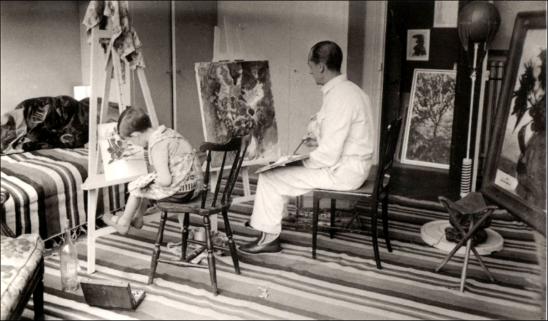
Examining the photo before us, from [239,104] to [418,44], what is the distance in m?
2.70

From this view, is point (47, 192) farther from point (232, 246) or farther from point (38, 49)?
point (38, 49)

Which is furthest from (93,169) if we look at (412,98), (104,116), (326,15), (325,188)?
(412,98)

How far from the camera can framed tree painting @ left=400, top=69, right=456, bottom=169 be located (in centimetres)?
586

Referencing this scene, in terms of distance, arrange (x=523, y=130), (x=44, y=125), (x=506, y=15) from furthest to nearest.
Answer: (x=506, y=15), (x=44, y=125), (x=523, y=130)

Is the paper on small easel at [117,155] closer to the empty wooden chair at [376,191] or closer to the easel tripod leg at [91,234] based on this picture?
the easel tripod leg at [91,234]

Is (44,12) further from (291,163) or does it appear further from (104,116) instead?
(291,163)

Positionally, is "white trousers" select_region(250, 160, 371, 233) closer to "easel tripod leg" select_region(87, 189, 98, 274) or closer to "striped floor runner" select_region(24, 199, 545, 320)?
"striped floor runner" select_region(24, 199, 545, 320)

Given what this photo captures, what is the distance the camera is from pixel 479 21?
162 inches

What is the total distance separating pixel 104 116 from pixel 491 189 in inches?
84.4

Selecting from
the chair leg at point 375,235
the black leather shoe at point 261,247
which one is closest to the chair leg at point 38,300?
the black leather shoe at point 261,247

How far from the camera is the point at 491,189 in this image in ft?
8.98

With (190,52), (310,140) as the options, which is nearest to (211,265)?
(310,140)

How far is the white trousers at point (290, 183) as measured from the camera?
3395 mm

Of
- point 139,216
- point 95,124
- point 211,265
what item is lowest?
point 211,265
